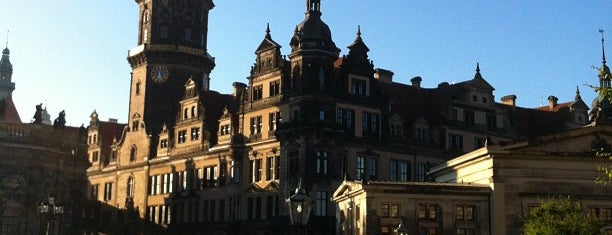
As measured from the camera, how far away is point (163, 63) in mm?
88875

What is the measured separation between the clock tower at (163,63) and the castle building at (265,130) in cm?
12

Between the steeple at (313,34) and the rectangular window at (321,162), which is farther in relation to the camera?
the steeple at (313,34)

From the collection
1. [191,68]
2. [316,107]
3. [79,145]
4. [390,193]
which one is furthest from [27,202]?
[390,193]

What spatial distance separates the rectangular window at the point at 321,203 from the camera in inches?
2628

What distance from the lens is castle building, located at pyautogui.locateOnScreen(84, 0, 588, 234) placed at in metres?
68.1

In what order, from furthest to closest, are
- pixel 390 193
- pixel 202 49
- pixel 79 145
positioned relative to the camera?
pixel 202 49
pixel 79 145
pixel 390 193

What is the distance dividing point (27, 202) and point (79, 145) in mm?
9969

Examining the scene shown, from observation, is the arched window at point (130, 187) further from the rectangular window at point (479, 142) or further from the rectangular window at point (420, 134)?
the rectangular window at point (479, 142)

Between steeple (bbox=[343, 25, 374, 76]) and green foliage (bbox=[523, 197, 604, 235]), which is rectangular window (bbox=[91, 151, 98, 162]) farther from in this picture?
green foliage (bbox=[523, 197, 604, 235])

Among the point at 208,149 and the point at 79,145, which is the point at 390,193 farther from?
the point at 79,145

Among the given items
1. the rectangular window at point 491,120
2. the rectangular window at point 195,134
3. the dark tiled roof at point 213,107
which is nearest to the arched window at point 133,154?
the rectangular window at point 195,134

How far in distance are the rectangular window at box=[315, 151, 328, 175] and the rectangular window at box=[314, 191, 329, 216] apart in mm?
1689

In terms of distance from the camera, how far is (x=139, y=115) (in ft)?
292

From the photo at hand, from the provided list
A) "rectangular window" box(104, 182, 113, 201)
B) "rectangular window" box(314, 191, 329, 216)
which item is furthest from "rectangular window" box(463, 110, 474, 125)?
"rectangular window" box(104, 182, 113, 201)
